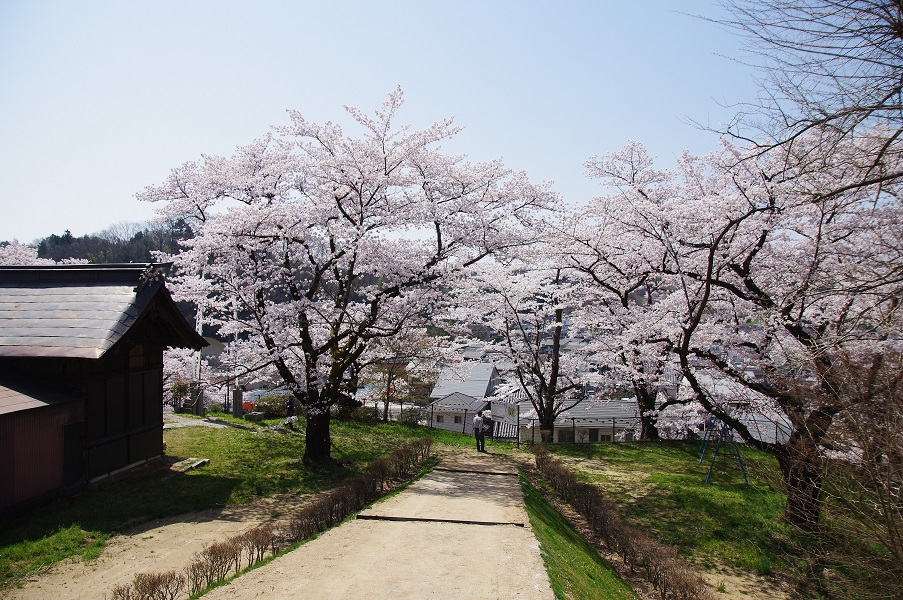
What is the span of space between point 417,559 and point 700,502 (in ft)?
26.6

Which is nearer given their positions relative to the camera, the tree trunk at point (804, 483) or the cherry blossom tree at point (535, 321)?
the tree trunk at point (804, 483)

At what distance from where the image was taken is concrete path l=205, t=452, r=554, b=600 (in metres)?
5.93

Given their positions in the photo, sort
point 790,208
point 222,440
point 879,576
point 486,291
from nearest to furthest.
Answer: point 879,576, point 790,208, point 222,440, point 486,291

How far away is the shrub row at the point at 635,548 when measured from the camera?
24.9 feet

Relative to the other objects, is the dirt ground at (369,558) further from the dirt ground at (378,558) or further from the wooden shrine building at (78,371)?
the wooden shrine building at (78,371)

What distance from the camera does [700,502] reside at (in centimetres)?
1241

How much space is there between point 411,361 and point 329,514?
15846 millimetres

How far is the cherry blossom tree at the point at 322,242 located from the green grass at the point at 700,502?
694cm

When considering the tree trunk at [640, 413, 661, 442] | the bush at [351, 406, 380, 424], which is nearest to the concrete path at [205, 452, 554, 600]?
the tree trunk at [640, 413, 661, 442]

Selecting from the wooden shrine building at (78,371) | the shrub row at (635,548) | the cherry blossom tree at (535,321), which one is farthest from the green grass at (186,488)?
the cherry blossom tree at (535,321)

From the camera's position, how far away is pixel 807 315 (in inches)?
516

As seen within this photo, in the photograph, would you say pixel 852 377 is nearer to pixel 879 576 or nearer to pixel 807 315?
pixel 879 576

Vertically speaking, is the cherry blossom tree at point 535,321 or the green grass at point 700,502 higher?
the cherry blossom tree at point 535,321

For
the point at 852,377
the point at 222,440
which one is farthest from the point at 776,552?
the point at 222,440
